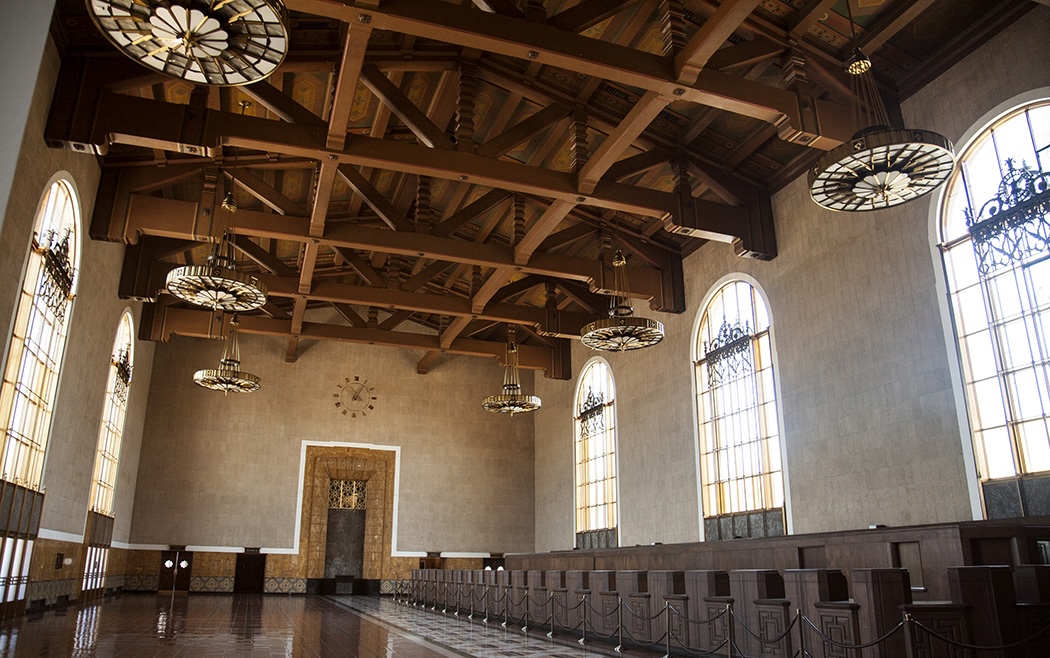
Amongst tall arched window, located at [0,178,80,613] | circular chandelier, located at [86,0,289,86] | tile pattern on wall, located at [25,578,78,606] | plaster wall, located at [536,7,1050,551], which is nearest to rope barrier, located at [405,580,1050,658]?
plaster wall, located at [536,7,1050,551]

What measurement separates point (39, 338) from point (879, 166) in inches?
550

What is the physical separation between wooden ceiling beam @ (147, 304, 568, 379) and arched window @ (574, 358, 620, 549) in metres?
2.06

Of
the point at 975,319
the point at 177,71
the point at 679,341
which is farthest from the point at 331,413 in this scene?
the point at 975,319

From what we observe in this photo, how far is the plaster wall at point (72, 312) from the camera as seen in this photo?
36.6 ft

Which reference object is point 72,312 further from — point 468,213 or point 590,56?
point 590,56

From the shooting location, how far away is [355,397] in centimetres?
2662

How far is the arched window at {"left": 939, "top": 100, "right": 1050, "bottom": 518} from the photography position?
9.63 metres

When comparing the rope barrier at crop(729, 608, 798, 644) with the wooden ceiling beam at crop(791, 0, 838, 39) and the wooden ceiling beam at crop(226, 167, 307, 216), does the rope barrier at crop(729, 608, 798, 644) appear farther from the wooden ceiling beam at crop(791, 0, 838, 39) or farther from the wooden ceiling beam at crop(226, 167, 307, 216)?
the wooden ceiling beam at crop(226, 167, 307, 216)

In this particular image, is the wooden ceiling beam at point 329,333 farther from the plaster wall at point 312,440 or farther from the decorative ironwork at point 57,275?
the decorative ironwork at point 57,275

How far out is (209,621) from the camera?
1348 centimetres

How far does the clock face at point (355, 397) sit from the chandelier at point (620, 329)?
1308cm

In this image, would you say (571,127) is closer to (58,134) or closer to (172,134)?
(172,134)

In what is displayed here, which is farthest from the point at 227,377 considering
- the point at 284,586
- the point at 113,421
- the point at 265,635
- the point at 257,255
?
the point at 265,635

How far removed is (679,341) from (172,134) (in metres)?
12.2
